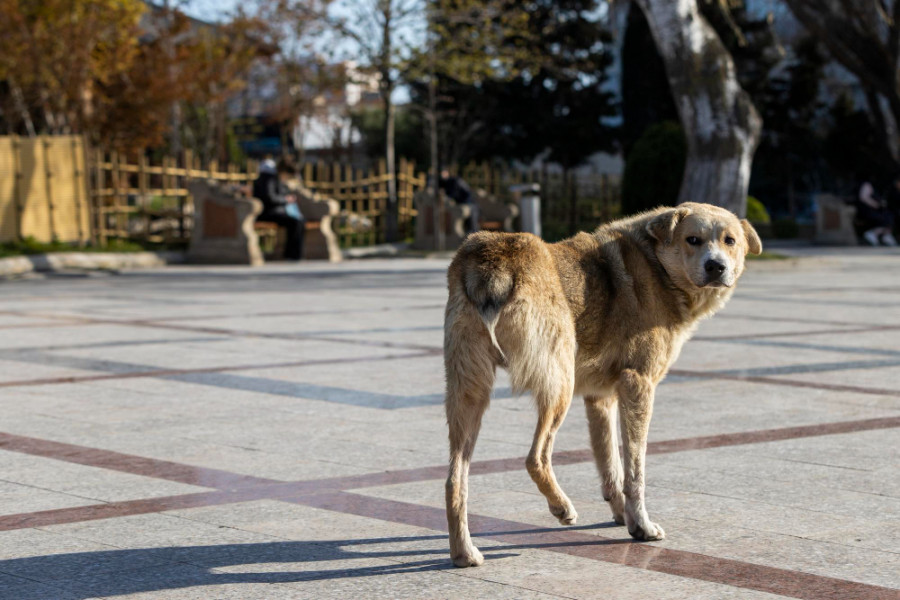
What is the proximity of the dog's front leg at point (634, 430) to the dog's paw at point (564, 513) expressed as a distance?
0.20 meters

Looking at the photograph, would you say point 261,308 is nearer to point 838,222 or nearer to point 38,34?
point 38,34

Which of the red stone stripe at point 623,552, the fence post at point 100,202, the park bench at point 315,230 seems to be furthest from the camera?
the park bench at point 315,230

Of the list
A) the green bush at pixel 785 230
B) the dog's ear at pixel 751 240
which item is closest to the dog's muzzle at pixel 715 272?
the dog's ear at pixel 751 240

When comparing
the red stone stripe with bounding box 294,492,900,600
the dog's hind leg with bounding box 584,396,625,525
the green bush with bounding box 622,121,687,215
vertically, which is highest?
the green bush with bounding box 622,121,687,215

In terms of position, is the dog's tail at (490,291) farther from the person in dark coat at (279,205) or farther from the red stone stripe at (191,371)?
the person in dark coat at (279,205)

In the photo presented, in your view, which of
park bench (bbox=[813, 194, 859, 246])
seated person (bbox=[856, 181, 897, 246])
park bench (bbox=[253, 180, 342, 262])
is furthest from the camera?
park bench (bbox=[813, 194, 859, 246])

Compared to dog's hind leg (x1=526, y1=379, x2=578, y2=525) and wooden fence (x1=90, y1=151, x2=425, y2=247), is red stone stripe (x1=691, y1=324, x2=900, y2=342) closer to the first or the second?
dog's hind leg (x1=526, y1=379, x2=578, y2=525)

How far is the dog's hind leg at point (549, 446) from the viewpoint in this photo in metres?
4.09

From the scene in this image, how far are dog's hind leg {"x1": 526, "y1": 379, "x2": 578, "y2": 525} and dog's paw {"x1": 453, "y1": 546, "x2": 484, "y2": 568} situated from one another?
373mm

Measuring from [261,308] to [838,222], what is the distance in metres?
21.8

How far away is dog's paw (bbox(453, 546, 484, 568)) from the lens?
3982 mm

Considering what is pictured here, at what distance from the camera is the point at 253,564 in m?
4.04

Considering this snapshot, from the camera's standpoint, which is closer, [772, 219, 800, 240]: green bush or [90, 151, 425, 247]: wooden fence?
[90, 151, 425, 247]: wooden fence

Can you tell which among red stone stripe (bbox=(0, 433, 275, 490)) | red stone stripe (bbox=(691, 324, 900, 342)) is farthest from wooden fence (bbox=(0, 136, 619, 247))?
red stone stripe (bbox=(0, 433, 275, 490))
